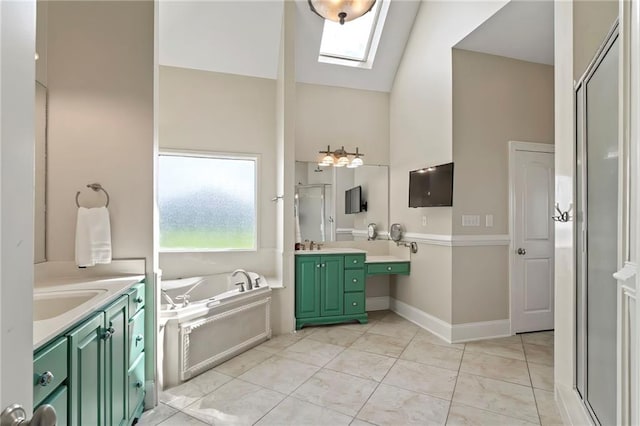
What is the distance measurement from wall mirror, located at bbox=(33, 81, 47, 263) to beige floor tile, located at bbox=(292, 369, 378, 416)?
6.21ft

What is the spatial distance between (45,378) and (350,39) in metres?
4.54

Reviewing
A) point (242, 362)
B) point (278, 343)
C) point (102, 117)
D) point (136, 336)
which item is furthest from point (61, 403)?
point (278, 343)

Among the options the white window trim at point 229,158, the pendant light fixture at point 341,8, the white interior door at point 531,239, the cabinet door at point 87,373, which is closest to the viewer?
the cabinet door at point 87,373

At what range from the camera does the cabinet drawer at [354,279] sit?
3.89 m

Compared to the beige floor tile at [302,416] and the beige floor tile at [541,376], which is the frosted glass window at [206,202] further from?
the beige floor tile at [541,376]

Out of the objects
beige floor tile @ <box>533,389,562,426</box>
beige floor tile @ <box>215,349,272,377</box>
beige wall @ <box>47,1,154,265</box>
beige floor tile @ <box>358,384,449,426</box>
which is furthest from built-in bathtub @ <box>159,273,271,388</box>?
beige floor tile @ <box>533,389,562,426</box>

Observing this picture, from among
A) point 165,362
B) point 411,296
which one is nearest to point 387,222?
point 411,296

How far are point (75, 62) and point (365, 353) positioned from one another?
123 inches

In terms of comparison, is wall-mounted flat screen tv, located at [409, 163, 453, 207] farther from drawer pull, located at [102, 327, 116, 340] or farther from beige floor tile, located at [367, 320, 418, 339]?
drawer pull, located at [102, 327, 116, 340]

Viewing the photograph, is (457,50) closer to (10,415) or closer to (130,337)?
(130,337)

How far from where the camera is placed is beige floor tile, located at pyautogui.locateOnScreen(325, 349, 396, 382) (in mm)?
2676

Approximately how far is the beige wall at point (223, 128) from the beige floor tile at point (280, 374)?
4.66 ft

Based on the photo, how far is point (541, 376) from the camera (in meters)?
2.62

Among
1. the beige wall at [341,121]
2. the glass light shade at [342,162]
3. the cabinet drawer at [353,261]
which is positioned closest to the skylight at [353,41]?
the beige wall at [341,121]
